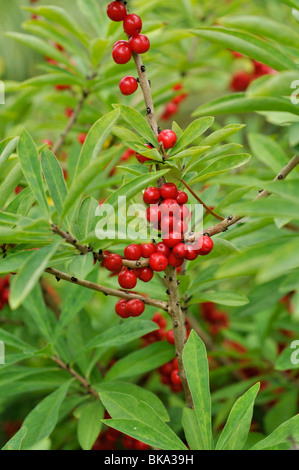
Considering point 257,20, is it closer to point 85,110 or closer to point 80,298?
point 80,298

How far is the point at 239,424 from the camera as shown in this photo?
2.75ft

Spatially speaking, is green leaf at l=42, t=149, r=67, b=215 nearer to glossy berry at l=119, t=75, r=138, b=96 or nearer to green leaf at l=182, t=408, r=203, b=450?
glossy berry at l=119, t=75, r=138, b=96

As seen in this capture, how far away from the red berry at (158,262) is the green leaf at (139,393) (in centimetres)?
38

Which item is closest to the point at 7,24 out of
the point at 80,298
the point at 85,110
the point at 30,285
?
the point at 85,110

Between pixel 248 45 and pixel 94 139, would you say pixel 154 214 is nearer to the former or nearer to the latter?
pixel 94 139

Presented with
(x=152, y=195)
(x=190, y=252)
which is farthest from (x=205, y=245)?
(x=152, y=195)

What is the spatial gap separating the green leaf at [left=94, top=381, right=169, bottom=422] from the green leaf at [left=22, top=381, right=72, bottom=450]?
0.40ft

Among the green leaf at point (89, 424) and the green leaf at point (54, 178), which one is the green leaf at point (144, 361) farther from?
the green leaf at point (54, 178)

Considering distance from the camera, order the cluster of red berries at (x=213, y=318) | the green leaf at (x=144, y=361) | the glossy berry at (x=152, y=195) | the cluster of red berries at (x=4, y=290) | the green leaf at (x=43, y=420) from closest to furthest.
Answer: the glossy berry at (x=152, y=195) → the green leaf at (x=43, y=420) → the green leaf at (x=144, y=361) → the cluster of red berries at (x=4, y=290) → the cluster of red berries at (x=213, y=318)

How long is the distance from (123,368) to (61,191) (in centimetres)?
58

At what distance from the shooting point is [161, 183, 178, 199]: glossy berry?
0.81 m

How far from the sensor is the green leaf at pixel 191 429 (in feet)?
2.93

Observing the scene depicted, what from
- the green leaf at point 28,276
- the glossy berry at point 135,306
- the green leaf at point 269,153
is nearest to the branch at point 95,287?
the glossy berry at point 135,306

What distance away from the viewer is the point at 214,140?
0.82 meters
